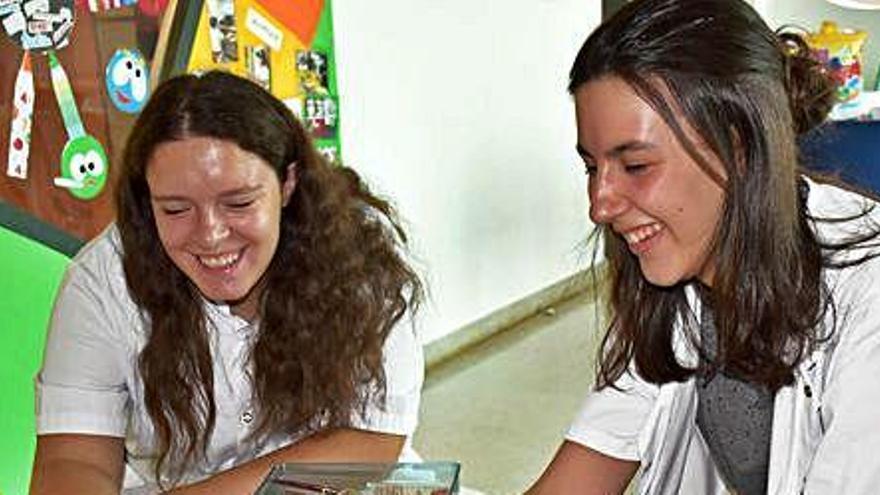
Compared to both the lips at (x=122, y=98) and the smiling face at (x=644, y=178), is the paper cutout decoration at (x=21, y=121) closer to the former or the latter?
the lips at (x=122, y=98)

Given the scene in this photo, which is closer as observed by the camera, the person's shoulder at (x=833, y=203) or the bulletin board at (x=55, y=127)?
the person's shoulder at (x=833, y=203)

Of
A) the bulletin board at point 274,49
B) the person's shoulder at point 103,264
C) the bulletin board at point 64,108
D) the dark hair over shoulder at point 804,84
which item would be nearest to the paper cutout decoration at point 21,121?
the bulletin board at point 64,108

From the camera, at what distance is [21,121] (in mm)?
1793

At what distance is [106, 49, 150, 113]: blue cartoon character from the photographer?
1.94m

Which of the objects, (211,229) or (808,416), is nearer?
(808,416)

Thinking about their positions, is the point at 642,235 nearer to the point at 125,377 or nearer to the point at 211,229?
the point at 211,229

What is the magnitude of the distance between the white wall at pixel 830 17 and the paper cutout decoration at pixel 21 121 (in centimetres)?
259

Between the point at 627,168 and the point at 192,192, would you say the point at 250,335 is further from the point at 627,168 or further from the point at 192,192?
the point at 627,168

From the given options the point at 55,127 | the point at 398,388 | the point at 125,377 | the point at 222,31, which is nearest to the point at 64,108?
the point at 55,127

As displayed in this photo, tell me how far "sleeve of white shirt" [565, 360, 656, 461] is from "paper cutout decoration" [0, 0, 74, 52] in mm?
1242

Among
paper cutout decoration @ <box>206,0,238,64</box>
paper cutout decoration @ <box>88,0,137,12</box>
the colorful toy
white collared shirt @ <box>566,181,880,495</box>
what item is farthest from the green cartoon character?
the colorful toy

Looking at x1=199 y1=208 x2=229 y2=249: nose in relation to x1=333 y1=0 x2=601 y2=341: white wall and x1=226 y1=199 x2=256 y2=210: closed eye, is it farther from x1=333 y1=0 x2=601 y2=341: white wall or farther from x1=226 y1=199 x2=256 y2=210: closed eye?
x1=333 y1=0 x2=601 y2=341: white wall

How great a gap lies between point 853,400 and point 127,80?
1.51 metres

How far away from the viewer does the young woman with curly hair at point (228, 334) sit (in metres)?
1.20
